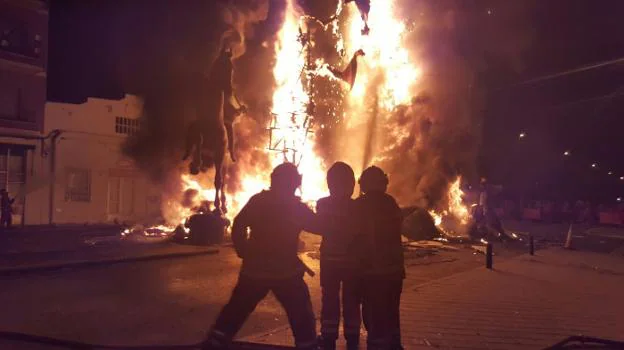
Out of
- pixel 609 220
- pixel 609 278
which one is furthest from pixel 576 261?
pixel 609 220

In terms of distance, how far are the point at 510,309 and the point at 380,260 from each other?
3523mm

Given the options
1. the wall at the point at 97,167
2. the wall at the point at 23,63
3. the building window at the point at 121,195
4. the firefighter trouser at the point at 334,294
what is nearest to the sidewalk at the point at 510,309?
the firefighter trouser at the point at 334,294

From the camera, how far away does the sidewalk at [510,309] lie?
20.0ft

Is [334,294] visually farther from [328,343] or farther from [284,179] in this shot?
[284,179]

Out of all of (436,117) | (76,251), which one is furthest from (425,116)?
(76,251)

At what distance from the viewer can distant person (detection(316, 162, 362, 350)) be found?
5148mm

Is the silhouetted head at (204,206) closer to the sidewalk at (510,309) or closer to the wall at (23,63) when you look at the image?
the wall at (23,63)

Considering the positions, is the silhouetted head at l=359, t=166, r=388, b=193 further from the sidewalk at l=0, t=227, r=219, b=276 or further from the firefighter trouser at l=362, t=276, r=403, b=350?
the sidewalk at l=0, t=227, r=219, b=276

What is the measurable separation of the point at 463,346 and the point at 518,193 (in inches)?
1717

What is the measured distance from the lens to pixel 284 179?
15.6ft

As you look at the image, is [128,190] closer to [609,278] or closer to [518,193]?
[609,278]

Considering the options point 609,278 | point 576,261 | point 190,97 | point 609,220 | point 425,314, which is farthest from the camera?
point 609,220

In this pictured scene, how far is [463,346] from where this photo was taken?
580cm

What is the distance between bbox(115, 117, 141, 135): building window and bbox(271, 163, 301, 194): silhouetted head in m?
22.6
